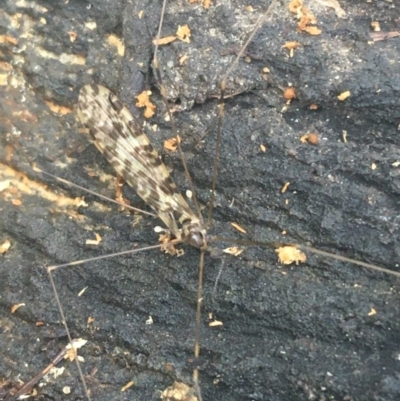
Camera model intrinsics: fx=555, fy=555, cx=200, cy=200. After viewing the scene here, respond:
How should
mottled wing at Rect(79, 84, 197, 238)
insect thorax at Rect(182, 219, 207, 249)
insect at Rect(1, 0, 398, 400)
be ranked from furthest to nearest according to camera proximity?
mottled wing at Rect(79, 84, 197, 238), insect thorax at Rect(182, 219, 207, 249), insect at Rect(1, 0, 398, 400)

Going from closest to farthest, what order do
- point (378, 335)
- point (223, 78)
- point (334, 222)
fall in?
point (378, 335) → point (334, 222) → point (223, 78)

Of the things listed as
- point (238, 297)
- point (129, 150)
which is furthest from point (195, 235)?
point (129, 150)

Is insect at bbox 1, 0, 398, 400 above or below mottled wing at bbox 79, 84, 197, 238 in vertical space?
below

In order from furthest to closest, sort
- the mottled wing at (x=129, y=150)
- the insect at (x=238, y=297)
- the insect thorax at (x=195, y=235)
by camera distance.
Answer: the mottled wing at (x=129, y=150) → the insect thorax at (x=195, y=235) → the insect at (x=238, y=297)

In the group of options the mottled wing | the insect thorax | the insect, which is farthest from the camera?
the mottled wing

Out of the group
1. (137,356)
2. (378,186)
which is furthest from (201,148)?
(137,356)

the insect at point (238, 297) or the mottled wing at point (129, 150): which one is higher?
the mottled wing at point (129, 150)

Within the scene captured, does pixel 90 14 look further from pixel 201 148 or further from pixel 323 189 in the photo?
pixel 323 189
